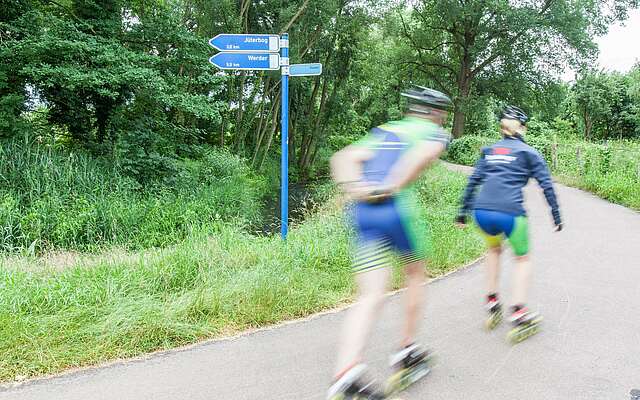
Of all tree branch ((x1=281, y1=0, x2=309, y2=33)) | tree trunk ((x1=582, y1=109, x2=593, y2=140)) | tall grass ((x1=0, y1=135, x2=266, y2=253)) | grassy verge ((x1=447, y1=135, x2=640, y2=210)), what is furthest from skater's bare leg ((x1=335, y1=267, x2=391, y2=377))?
tree trunk ((x1=582, y1=109, x2=593, y2=140))

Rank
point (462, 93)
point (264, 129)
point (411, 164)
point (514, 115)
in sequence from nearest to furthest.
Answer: point (411, 164) → point (514, 115) → point (264, 129) → point (462, 93)

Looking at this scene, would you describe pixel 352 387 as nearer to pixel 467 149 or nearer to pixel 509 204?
pixel 509 204

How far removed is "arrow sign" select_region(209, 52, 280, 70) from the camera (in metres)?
5.81

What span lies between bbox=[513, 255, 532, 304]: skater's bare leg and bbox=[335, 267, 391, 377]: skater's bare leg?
1.58 metres

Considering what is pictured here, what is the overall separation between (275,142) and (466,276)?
72.9 ft

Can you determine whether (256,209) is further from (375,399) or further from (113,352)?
(375,399)

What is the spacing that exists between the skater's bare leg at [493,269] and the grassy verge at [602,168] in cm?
847

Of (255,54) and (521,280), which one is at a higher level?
(255,54)

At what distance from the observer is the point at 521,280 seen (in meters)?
3.72

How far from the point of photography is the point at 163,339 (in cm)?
366

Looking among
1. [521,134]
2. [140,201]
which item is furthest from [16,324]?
[140,201]

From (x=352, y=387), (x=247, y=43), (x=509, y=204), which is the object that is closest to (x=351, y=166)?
(x=352, y=387)

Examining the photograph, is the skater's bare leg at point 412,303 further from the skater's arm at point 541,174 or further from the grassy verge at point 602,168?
the grassy verge at point 602,168

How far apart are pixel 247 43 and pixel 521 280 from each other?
13.8 feet
